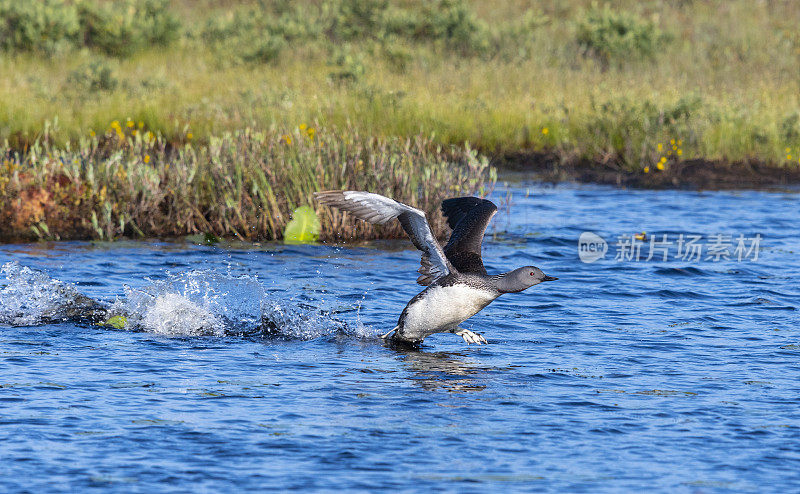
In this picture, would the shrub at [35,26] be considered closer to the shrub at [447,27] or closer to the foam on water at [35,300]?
the shrub at [447,27]

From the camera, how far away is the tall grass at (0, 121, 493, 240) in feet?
44.5

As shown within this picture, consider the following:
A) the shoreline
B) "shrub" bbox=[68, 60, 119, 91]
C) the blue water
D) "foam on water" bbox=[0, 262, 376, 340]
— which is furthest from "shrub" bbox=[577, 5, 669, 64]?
"foam on water" bbox=[0, 262, 376, 340]

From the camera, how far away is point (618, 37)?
29531 millimetres

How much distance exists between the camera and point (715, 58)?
29375mm

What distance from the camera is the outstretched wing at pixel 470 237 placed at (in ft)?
29.4

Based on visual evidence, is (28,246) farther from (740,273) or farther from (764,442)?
(764,442)

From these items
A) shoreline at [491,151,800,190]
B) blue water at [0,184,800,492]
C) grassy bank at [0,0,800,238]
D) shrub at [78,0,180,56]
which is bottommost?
blue water at [0,184,800,492]

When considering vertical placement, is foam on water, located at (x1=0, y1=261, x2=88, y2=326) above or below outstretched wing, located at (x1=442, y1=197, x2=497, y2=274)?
below

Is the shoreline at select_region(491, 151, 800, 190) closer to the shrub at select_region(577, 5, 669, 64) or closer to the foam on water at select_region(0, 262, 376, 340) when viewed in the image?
the shrub at select_region(577, 5, 669, 64)

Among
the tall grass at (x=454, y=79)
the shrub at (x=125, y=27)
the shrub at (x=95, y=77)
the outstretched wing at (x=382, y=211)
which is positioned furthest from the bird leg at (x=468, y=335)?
the shrub at (x=125, y=27)

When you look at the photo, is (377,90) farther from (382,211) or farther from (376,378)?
(376,378)

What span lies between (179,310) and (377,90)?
1237 centimetres

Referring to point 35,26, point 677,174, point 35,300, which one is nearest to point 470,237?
point 35,300

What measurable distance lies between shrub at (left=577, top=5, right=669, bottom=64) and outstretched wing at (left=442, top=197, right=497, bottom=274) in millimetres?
20306
